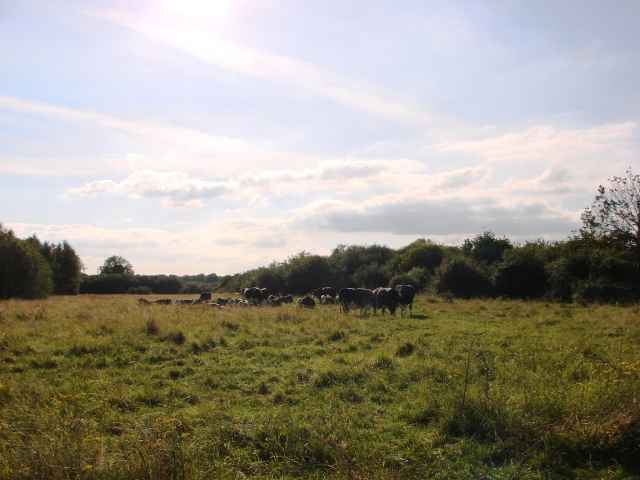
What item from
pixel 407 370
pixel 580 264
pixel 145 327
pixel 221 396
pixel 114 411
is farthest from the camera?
pixel 580 264

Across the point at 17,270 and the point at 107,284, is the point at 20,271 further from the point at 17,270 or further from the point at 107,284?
the point at 107,284

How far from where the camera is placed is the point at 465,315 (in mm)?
23438

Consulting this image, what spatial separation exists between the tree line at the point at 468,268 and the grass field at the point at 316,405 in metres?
17.7

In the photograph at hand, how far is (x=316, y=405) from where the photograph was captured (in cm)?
818

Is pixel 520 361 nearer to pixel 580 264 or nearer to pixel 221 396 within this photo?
pixel 221 396

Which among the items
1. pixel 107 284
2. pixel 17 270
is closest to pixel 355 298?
pixel 17 270

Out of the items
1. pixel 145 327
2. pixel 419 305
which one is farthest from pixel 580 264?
pixel 145 327

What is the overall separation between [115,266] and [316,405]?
10305 cm

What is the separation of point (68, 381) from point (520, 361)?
389 inches

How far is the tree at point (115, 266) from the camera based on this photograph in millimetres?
99681

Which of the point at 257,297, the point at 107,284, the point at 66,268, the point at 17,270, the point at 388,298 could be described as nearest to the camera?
the point at 388,298

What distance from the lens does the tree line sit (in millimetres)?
30859

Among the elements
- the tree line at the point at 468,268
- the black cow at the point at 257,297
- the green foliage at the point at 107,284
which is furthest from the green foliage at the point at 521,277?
the green foliage at the point at 107,284

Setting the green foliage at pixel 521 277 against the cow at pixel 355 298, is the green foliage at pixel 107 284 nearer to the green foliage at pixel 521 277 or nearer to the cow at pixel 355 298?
the cow at pixel 355 298
